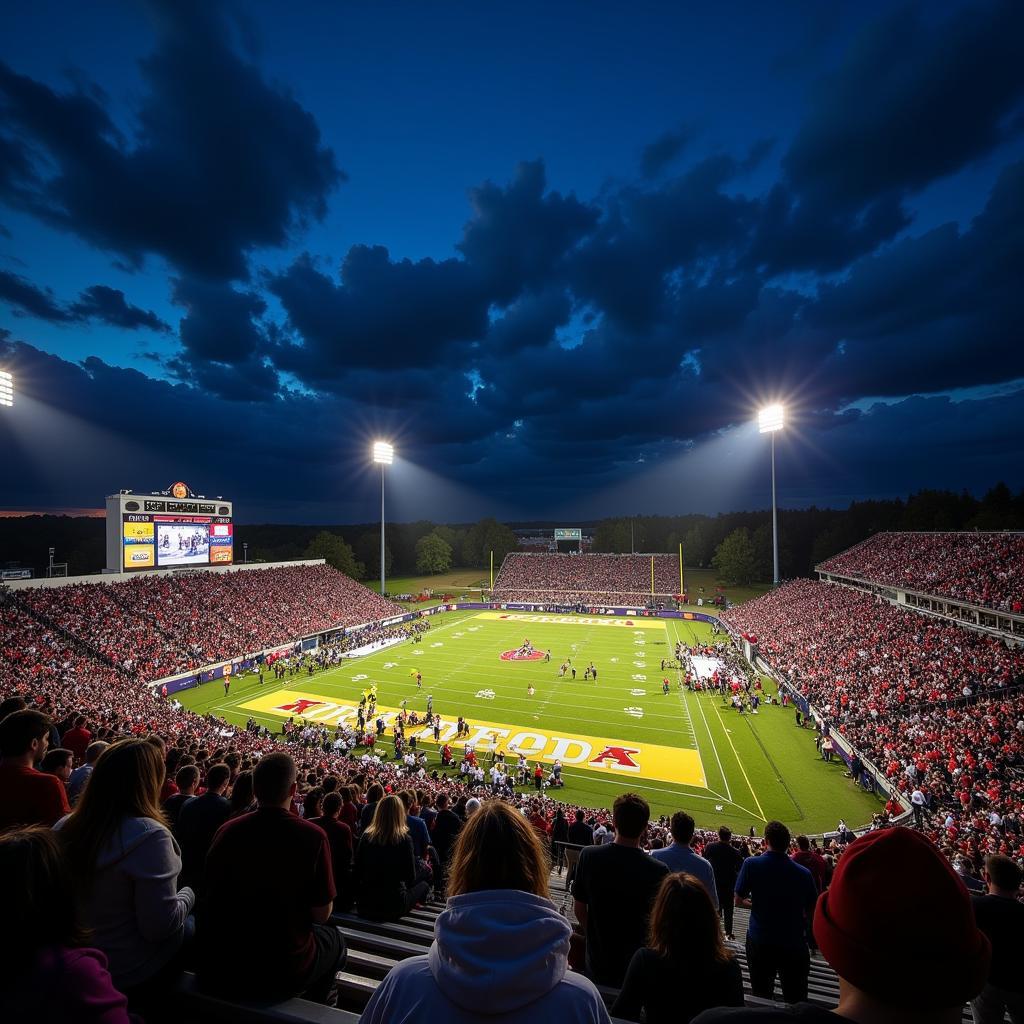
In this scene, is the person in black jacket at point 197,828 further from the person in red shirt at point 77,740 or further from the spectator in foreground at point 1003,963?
the person in red shirt at point 77,740

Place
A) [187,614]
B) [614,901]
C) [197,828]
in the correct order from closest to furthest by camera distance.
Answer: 1. [614,901]
2. [197,828]
3. [187,614]

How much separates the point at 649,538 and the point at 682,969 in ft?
402

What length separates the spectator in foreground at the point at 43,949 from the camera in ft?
5.44

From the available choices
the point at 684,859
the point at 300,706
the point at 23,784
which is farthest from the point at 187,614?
the point at 684,859

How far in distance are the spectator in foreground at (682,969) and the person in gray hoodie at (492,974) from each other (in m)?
1.35

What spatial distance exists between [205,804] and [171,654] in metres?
35.1

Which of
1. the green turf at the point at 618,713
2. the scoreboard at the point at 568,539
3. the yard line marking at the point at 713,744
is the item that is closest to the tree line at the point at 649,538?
the scoreboard at the point at 568,539

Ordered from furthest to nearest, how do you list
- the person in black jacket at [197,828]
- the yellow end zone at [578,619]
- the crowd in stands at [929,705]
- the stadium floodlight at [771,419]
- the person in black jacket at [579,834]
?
1. the stadium floodlight at [771,419]
2. the yellow end zone at [578,619]
3. the crowd in stands at [929,705]
4. the person in black jacket at [579,834]
5. the person in black jacket at [197,828]

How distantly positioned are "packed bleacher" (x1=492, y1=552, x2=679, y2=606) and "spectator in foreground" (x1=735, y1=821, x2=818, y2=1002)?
67.7 m

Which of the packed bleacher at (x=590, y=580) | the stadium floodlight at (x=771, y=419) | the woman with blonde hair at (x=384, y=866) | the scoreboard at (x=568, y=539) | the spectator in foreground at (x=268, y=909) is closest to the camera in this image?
the spectator in foreground at (x=268, y=909)

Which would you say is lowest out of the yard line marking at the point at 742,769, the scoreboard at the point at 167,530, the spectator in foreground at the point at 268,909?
the yard line marking at the point at 742,769

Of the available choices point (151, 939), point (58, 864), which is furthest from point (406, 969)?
point (151, 939)

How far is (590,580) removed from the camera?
7938 cm

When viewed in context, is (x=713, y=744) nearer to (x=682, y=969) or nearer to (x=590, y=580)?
(x=682, y=969)
